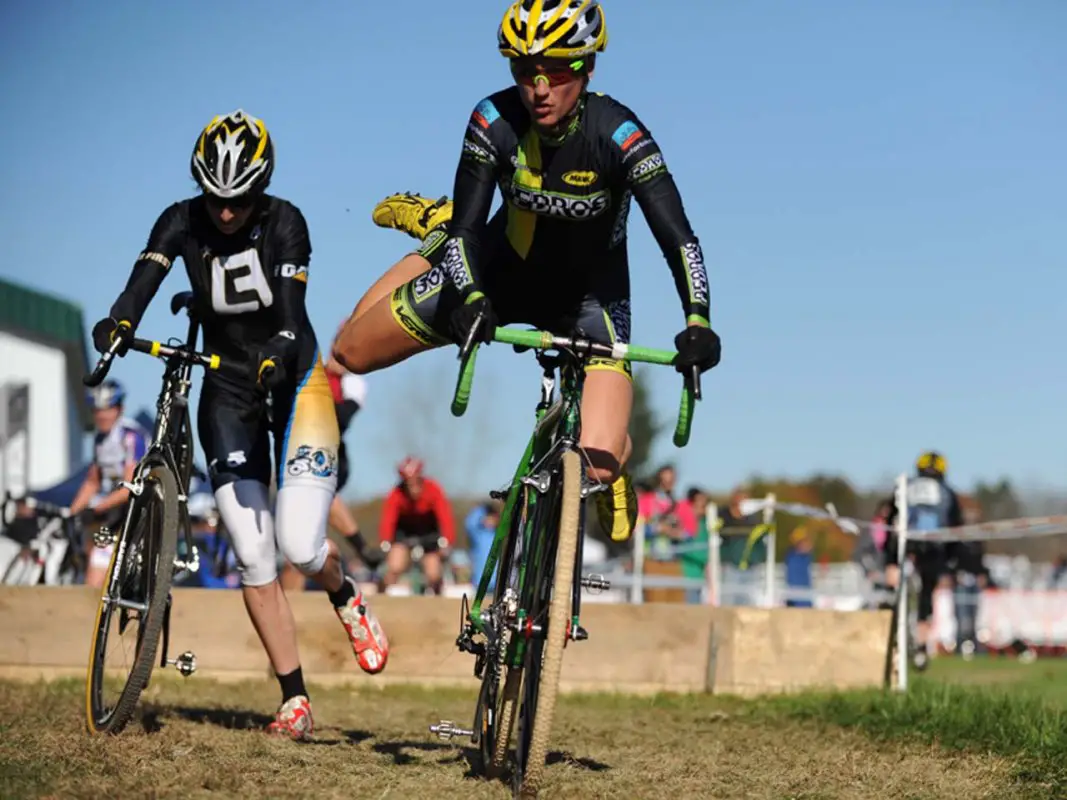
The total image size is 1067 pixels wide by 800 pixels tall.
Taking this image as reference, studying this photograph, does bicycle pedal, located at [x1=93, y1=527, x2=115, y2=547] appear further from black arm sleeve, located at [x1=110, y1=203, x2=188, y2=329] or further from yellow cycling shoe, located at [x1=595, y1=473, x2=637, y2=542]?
yellow cycling shoe, located at [x1=595, y1=473, x2=637, y2=542]

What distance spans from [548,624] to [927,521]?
1329 centimetres

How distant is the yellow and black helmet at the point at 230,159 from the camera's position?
7.44m

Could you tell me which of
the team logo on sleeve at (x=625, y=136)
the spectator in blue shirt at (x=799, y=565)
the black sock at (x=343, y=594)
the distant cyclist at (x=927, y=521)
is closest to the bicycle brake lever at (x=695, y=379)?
the team logo on sleeve at (x=625, y=136)

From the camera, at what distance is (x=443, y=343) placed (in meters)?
7.29

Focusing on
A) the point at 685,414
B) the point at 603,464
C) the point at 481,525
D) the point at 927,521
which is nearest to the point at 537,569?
the point at 603,464

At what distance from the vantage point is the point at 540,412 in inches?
265

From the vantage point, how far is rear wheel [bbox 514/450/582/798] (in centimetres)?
559

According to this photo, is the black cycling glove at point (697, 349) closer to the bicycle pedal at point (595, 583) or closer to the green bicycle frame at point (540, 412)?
the green bicycle frame at point (540, 412)

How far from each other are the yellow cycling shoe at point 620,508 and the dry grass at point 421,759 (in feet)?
3.35

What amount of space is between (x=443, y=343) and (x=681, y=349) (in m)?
1.61

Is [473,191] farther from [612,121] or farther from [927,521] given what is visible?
[927,521]

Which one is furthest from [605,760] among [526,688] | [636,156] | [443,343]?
[636,156]

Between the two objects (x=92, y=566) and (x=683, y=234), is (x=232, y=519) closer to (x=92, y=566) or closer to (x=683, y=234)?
(x=683, y=234)

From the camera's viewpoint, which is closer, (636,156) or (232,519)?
(636,156)
